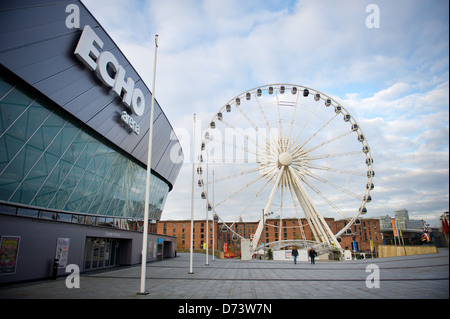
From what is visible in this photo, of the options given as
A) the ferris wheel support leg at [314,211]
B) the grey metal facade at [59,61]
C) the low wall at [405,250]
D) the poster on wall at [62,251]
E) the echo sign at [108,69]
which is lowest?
the low wall at [405,250]

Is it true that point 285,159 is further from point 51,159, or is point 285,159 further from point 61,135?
point 51,159

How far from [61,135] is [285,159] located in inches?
978

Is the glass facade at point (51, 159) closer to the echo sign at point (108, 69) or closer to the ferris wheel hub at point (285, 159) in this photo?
the echo sign at point (108, 69)

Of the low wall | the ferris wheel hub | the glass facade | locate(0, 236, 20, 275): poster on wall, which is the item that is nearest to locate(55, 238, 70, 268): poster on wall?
the glass facade

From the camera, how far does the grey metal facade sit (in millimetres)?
11516

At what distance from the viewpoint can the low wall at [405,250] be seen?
28609mm

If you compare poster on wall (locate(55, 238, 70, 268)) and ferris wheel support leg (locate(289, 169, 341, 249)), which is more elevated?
ferris wheel support leg (locate(289, 169, 341, 249))

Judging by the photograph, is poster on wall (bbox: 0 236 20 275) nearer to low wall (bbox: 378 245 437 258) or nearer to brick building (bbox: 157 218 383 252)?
low wall (bbox: 378 245 437 258)

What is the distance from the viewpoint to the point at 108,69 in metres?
18.5

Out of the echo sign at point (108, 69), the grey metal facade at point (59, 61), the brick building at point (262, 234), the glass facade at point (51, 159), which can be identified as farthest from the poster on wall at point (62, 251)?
the brick building at point (262, 234)

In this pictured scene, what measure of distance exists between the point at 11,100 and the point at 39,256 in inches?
315

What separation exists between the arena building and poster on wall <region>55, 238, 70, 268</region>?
0.06 meters

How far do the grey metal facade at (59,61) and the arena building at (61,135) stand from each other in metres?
0.04

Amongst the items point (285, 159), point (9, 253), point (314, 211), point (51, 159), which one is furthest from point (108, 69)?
point (314, 211)
